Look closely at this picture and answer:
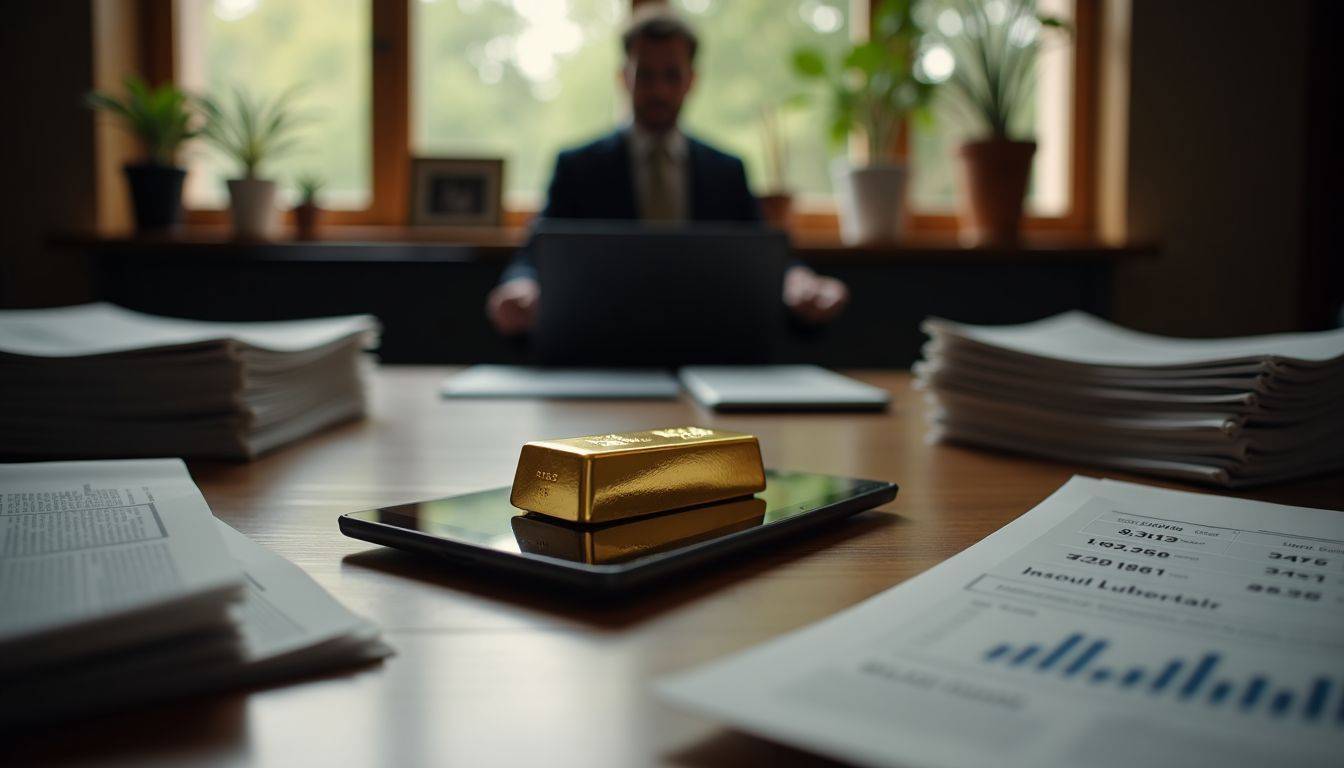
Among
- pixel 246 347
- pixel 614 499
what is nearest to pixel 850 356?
pixel 246 347

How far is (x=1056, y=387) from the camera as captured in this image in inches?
28.3

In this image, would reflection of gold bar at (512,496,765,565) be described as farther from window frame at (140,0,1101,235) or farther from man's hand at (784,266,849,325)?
window frame at (140,0,1101,235)

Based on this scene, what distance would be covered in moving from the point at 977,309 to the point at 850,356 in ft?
1.27

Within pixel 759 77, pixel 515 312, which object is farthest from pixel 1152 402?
pixel 759 77

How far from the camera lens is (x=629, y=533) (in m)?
0.42

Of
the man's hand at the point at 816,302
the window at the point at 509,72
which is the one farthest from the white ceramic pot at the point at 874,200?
the man's hand at the point at 816,302

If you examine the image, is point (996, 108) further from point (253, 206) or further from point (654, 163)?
point (253, 206)

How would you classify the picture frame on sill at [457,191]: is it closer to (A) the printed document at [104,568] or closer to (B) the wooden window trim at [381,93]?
(B) the wooden window trim at [381,93]

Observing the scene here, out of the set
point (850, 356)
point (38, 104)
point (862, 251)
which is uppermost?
point (38, 104)

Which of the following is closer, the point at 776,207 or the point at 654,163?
the point at 654,163

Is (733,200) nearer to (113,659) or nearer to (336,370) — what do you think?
(336,370)

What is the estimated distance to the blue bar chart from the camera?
25cm

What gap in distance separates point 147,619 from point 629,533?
201 millimetres

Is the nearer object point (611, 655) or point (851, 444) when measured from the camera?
point (611, 655)
